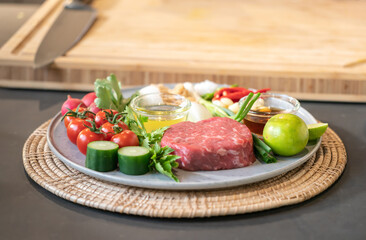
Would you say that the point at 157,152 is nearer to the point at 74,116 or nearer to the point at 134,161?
the point at 134,161

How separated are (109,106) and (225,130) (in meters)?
0.48

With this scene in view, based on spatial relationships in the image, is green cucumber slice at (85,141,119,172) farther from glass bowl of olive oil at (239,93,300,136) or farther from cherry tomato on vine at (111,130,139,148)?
glass bowl of olive oil at (239,93,300,136)

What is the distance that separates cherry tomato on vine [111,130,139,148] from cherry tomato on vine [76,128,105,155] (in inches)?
2.2

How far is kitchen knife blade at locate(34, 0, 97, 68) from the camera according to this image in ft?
8.15

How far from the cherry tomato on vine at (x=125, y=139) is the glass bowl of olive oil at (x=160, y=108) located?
20 centimetres

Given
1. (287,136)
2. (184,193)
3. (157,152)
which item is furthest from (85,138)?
(287,136)

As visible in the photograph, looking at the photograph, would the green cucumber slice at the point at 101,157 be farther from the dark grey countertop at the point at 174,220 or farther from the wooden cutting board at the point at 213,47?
the wooden cutting board at the point at 213,47

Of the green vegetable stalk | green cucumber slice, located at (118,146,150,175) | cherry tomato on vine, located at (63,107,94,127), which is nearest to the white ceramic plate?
green cucumber slice, located at (118,146,150,175)

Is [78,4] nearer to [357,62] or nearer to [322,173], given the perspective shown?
[357,62]

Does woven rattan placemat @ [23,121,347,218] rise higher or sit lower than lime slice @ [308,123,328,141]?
lower

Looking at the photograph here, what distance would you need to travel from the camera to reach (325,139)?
194 cm

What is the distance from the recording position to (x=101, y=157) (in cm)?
155

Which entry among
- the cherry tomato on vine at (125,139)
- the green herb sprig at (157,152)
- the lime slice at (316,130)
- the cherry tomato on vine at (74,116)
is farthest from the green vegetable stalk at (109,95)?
the lime slice at (316,130)

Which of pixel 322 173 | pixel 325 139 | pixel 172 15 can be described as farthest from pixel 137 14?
pixel 322 173
